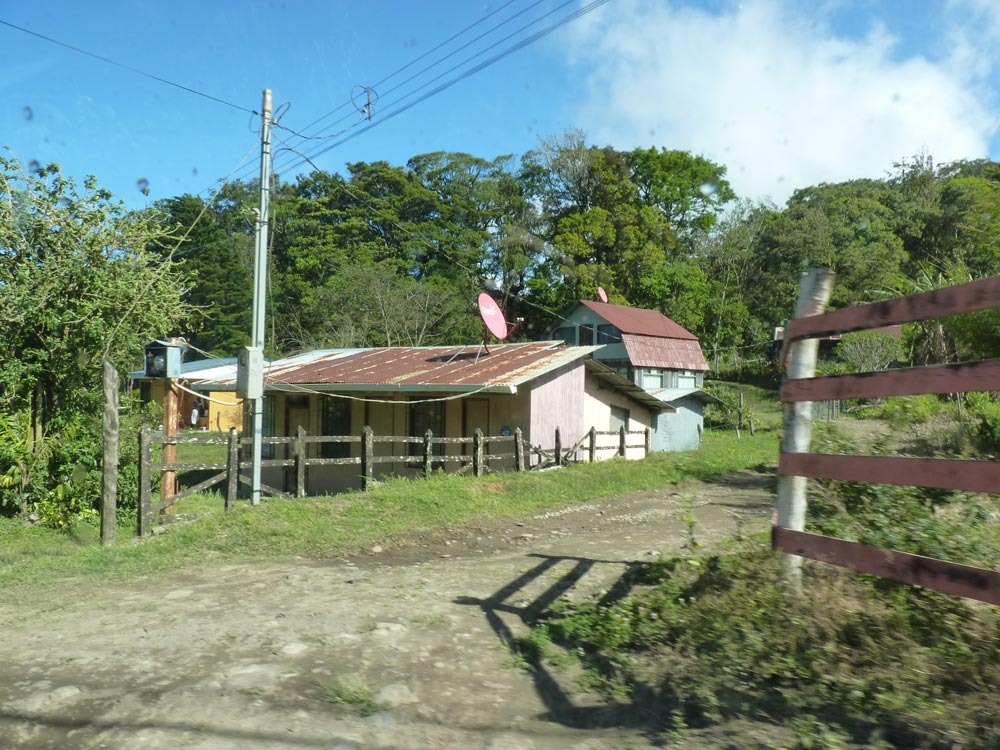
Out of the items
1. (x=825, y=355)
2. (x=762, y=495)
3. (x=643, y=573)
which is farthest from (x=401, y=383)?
(x=825, y=355)

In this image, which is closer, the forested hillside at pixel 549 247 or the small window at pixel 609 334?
the small window at pixel 609 334

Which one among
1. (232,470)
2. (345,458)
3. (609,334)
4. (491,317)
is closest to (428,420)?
(491,317)

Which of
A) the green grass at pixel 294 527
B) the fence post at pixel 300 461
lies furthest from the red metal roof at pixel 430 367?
the fence post at pixel 300 461

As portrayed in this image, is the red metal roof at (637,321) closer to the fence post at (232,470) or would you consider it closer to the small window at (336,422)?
the small window at (336,422)

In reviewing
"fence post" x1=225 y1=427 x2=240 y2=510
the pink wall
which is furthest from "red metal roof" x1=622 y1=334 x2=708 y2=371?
"fence post" x1=225 y1=427 x2=240 y2=510

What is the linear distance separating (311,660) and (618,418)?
60.8 feet

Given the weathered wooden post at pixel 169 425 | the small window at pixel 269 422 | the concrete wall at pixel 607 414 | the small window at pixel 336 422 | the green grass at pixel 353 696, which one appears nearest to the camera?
the green grass at pixel 353 696

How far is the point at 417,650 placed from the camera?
562cm

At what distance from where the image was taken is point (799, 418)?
16.0 ft

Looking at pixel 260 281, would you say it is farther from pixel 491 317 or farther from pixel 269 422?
pixel 269 422

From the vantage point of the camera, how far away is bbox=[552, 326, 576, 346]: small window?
40938 millimetres

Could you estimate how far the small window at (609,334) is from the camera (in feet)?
122

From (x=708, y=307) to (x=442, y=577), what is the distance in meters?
42.7

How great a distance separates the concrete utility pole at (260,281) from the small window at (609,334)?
24589mm
